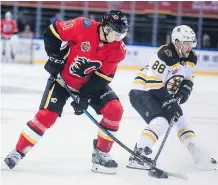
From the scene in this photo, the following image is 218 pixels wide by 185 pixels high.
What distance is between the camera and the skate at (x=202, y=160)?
3320 mm

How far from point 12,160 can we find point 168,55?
1.06m

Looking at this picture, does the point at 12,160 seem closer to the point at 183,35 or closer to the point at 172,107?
the point at 172,107

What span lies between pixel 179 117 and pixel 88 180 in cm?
79

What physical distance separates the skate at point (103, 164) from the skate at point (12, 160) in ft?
1.31

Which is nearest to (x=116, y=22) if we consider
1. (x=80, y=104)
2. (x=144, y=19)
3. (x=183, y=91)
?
(x=80, y=104)

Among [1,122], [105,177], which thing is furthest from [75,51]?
[1,122]

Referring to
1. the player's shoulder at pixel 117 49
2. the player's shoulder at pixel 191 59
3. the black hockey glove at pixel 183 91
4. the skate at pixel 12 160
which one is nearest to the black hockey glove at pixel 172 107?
the black hockey glove at pixel 183 91

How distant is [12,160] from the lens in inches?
119

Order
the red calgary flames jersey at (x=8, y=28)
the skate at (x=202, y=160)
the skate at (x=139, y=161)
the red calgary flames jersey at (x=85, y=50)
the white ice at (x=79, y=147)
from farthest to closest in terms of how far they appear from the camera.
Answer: the red calgary flames jersey at (x=8, y=28) → the skate at (x=202, y=160) → the skate at (x=139, y=161) → the red calgary flames jersey at (x=85, y=50) → the white ice at (x=79, y=147)

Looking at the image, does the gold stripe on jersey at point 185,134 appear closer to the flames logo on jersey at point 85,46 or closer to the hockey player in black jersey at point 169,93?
the hockey player in black jersey at point 169,93

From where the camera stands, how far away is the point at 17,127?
437 centimetres

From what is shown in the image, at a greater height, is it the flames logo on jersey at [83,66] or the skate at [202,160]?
the flames logo on jersey at [83,66]

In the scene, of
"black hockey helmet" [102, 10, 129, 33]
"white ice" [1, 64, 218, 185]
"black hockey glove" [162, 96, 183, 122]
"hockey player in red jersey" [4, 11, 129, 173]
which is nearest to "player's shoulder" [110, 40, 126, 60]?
"hockey player in red jersey" [4, 11, 129, 173]

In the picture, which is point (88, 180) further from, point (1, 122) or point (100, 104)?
point (1, 122)
